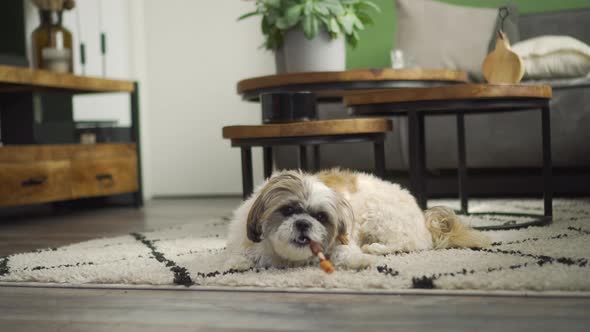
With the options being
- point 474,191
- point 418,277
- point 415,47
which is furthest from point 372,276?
point 415,47

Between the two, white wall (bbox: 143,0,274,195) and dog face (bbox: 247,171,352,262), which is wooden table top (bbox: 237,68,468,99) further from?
white wall (bbox: 143,0,274,195)

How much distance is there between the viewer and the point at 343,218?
1.65 metres

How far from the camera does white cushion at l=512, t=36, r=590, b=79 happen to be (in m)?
3.67

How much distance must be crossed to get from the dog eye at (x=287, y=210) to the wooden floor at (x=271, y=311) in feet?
0.69

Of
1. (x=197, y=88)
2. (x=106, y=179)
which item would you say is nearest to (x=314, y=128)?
(x=106, y=179)

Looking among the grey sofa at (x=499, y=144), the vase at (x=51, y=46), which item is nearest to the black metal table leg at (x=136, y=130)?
the vase at (x=51, y=46)

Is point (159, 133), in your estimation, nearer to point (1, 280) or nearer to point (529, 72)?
point (529, 72)

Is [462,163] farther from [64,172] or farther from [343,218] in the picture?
[64,172]

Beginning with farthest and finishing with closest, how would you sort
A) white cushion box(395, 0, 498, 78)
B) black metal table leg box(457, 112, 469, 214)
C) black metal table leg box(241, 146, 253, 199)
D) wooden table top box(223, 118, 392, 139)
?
white cushion box(395, 0, 498, 78), black metal table leg box(457, 112, 469, 214), black metal table leg box(241, 146, 253, 199), wooden table top box(223, 118, 392, 139)

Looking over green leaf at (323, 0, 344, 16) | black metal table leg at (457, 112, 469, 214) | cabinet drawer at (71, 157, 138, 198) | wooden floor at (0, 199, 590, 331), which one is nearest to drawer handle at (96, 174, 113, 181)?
cabinet drawer at (71, 157, 138, 198)

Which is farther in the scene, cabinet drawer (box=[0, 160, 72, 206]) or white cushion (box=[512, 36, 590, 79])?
white cushion (box=[512, 36, 590, 79])

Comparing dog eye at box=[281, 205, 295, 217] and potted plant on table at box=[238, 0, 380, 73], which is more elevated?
potted plant on table at box=[238, 0, 380, 73]

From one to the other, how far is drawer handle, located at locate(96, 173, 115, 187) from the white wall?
1.18 meters

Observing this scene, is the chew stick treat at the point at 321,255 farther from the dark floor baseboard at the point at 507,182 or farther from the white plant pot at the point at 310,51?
the dark floor baseboard at the point at 507,182
